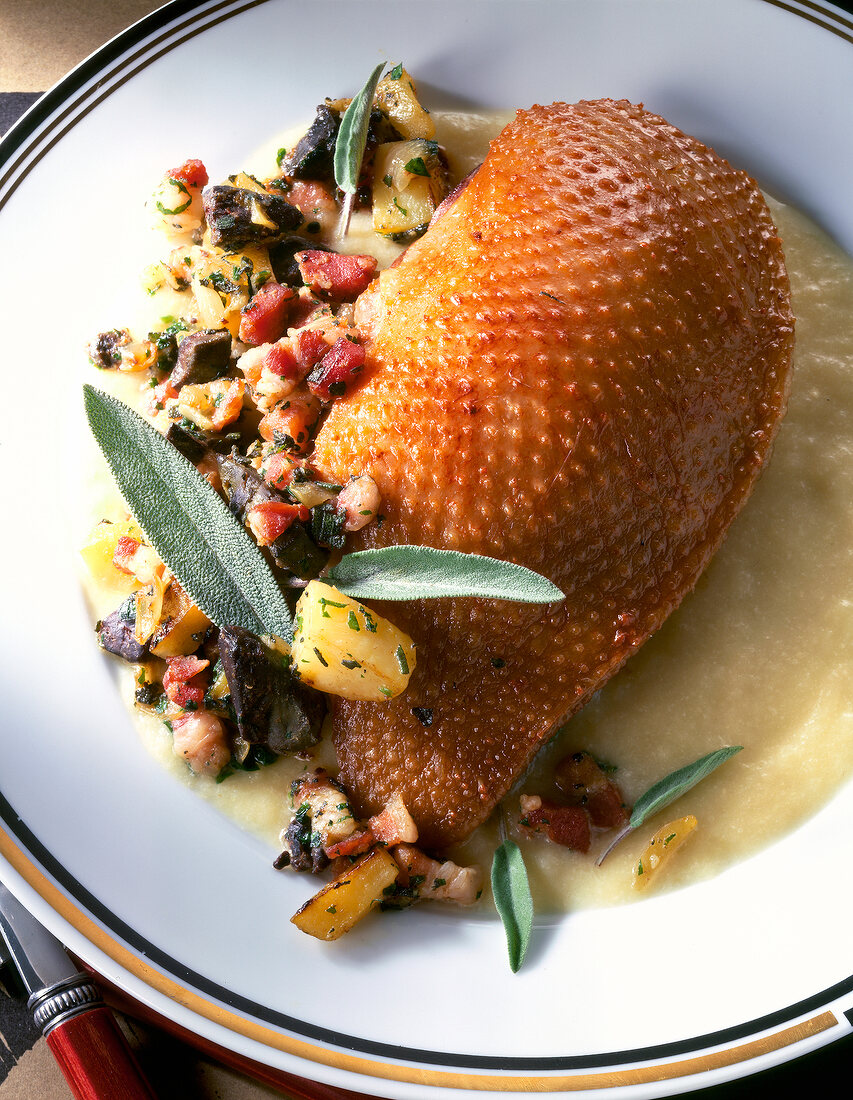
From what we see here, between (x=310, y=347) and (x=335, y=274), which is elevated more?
(x=335, y=274)

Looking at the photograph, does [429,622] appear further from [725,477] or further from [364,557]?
[725,477]

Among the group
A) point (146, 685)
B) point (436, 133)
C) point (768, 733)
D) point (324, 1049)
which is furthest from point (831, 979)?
point (436, 133)

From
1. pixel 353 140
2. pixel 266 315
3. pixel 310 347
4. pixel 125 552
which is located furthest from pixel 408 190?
pixel 125 552

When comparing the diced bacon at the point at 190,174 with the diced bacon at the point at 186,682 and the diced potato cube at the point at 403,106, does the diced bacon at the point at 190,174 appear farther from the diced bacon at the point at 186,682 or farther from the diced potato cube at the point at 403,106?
the diced bacon at the point at 186,682

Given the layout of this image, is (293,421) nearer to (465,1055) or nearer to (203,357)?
(203,357)

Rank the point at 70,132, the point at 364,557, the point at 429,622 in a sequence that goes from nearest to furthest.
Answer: the point at 364,557 < the point at 429,622 < the point at 70,132

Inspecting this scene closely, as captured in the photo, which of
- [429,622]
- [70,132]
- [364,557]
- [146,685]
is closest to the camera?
[364,557]
